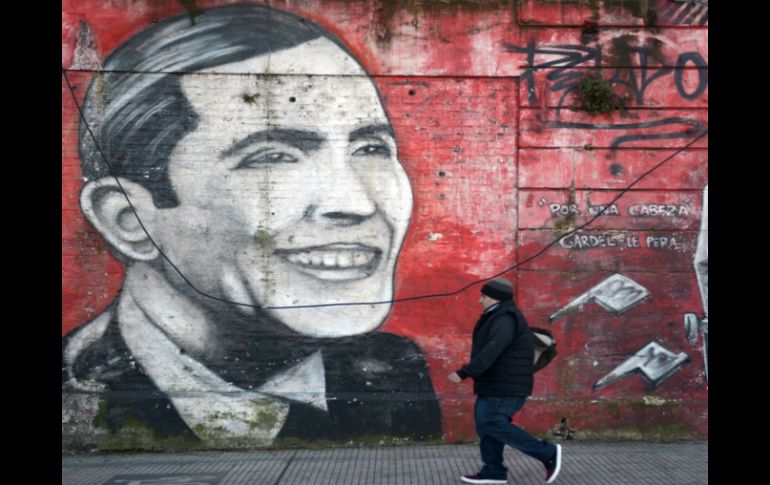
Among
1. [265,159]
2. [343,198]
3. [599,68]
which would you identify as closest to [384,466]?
[343,198]

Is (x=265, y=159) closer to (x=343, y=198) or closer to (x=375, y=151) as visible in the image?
(x=343, y=198)

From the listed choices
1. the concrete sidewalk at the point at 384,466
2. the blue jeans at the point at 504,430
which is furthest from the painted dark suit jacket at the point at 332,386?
the blue jeans at the point at 504,430

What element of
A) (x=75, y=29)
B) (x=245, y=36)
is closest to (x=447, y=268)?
(x=245, y=36)

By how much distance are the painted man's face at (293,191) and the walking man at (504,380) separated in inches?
63.2

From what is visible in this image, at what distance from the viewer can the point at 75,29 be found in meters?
7.04

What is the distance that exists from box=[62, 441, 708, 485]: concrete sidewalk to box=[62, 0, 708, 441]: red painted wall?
1.41 feet

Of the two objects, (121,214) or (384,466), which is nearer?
(384,466)

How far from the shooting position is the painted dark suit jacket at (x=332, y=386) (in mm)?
7023

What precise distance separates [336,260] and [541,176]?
2.15m

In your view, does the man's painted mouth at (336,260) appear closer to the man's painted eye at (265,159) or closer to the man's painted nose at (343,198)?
the man's painted nose at (343,198)

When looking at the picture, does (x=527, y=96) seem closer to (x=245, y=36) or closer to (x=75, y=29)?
(x=245, y=36)

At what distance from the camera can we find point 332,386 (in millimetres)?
7062

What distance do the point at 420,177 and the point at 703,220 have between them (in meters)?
2.80

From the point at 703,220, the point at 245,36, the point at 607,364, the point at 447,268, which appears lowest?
the point at 607,364
